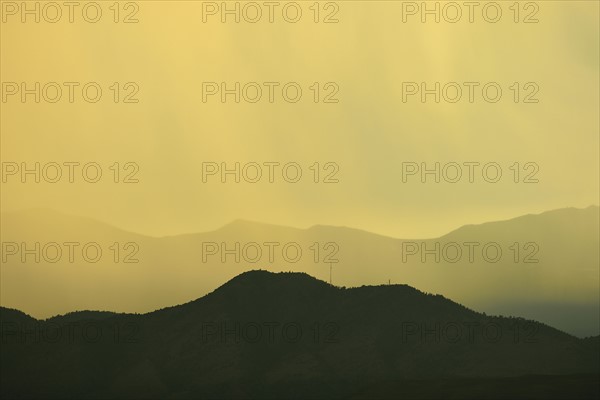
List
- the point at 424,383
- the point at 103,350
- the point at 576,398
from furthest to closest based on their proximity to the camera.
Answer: the point at 103,350 < the point at 424,383 < the point at 576,398

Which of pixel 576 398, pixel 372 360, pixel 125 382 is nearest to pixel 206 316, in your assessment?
pixel 125 382

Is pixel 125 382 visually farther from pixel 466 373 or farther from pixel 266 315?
pixel 466 373

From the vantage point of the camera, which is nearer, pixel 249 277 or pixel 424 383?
pixel 424 383

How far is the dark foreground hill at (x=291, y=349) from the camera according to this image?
353ft

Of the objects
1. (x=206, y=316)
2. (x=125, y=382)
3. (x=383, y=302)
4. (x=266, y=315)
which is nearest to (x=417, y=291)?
(x=383, y=302)

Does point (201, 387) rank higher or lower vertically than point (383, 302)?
lower

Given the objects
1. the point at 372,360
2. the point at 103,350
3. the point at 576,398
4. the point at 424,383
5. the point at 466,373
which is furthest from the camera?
the point at 103,350

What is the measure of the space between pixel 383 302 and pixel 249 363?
72.4ft

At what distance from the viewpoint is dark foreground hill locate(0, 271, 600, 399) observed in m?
108

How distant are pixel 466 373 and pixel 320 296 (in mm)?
34516

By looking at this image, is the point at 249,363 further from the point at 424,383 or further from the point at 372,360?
the point at 424,383

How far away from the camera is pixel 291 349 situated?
123 metres

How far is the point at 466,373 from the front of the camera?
350 ft

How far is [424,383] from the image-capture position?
98062mm
